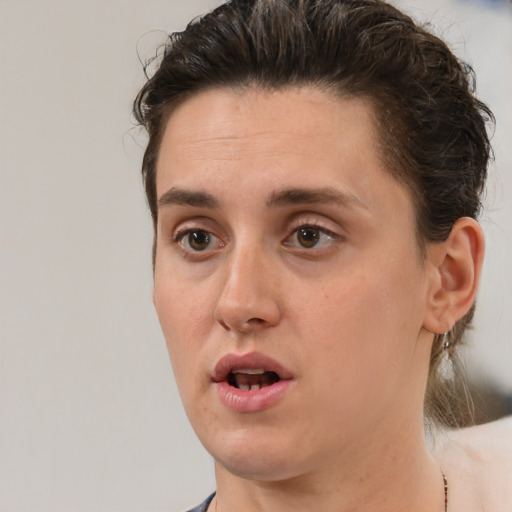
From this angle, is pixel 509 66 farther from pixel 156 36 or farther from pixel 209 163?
pixel 209 163

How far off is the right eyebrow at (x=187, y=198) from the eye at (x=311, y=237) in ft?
0.50

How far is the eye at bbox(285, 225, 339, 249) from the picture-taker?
185 cm

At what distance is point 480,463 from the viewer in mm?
2314

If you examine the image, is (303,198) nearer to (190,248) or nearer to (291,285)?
(291,285)

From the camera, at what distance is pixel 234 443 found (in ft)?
5.97

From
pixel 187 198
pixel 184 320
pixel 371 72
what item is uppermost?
pixel 371 72

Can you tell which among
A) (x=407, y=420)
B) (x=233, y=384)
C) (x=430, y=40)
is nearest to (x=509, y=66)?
(x=430, y=40)

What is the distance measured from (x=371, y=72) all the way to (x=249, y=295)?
1.66ft

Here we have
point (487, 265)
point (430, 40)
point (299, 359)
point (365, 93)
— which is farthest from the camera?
point (487, 265)

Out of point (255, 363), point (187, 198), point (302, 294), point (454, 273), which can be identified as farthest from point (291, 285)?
point (454, 273)

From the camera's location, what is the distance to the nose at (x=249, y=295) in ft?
5.78

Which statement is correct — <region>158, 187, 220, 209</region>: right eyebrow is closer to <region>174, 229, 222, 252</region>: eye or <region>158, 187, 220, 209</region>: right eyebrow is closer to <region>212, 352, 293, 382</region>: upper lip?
<region>174, 229, 222, 252</region>: eye

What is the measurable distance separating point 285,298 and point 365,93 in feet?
1.42

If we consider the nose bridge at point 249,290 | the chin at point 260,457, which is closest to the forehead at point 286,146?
the nose bridge at point 249,290
